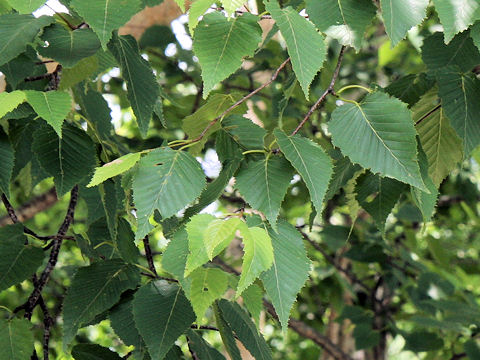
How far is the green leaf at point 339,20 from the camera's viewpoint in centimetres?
81

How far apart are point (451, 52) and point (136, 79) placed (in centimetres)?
45

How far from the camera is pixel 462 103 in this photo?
0.93 meters

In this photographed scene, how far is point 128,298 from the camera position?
3.45ft

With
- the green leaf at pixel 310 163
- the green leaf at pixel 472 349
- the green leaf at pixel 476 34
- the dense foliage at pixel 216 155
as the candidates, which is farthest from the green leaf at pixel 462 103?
the green leaf at pixel 472 349

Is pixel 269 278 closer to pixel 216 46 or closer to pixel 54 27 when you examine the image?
pixel 216 46

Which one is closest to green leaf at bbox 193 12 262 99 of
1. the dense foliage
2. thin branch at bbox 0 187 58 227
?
the dense foliage

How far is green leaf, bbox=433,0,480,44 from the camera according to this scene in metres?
0.75

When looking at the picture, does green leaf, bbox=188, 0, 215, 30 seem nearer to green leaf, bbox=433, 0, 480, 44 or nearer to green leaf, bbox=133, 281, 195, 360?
green leaf, bbox=433, 0, 480, 44

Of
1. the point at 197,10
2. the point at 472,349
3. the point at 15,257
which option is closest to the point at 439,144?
the point at 197,10

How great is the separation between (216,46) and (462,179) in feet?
6.40

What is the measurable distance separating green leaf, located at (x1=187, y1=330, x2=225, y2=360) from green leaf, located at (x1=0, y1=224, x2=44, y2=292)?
268 mm

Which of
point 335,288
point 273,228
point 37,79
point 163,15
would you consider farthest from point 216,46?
point 335,288

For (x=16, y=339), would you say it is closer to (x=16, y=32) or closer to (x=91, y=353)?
(x=91, y=353)

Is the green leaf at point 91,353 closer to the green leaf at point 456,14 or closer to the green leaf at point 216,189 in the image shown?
the green leaf at point 216,189
